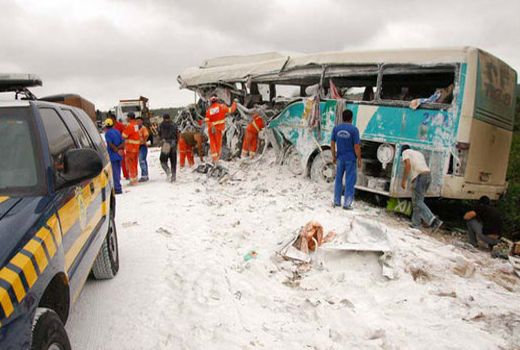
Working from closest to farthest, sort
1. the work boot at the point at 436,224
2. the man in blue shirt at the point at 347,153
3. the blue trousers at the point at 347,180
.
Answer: the work boot at the point at 436,224 → the man in blue shirt at the point at 347,153 → the blue trousers at the point at 347,180

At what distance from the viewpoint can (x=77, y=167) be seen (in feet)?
7.76

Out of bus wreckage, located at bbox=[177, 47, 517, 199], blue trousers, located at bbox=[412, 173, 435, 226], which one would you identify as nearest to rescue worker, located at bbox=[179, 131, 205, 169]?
bus wreckage, located at bbox=[177, 47, 517, 199]

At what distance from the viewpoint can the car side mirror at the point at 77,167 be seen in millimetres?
2340

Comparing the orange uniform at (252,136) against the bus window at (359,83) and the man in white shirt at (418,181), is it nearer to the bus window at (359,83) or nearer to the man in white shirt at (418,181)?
the bus window at (359,83)

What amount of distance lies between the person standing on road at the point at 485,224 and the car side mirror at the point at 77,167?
20.5 feet

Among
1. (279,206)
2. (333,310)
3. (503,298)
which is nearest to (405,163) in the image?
(279,206)

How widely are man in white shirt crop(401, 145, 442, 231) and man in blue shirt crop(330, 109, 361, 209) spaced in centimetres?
→ 84

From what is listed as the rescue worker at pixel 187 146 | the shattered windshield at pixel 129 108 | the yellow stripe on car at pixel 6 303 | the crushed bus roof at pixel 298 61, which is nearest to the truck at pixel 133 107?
the shattered windshield at pixel 129 108

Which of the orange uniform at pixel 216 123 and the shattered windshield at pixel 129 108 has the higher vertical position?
the shattered windshield at pixel 129 108

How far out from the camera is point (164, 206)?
7.00 metres

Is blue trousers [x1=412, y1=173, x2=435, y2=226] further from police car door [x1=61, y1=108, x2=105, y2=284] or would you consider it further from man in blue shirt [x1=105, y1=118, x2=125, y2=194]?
man in blue shirt [x1=105, y1=118, x2=125, y2=194]

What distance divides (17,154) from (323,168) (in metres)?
6.79

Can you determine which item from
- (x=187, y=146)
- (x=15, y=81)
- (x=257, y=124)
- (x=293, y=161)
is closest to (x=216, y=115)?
(x=257, y=124)

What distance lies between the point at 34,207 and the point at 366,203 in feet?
21.9
